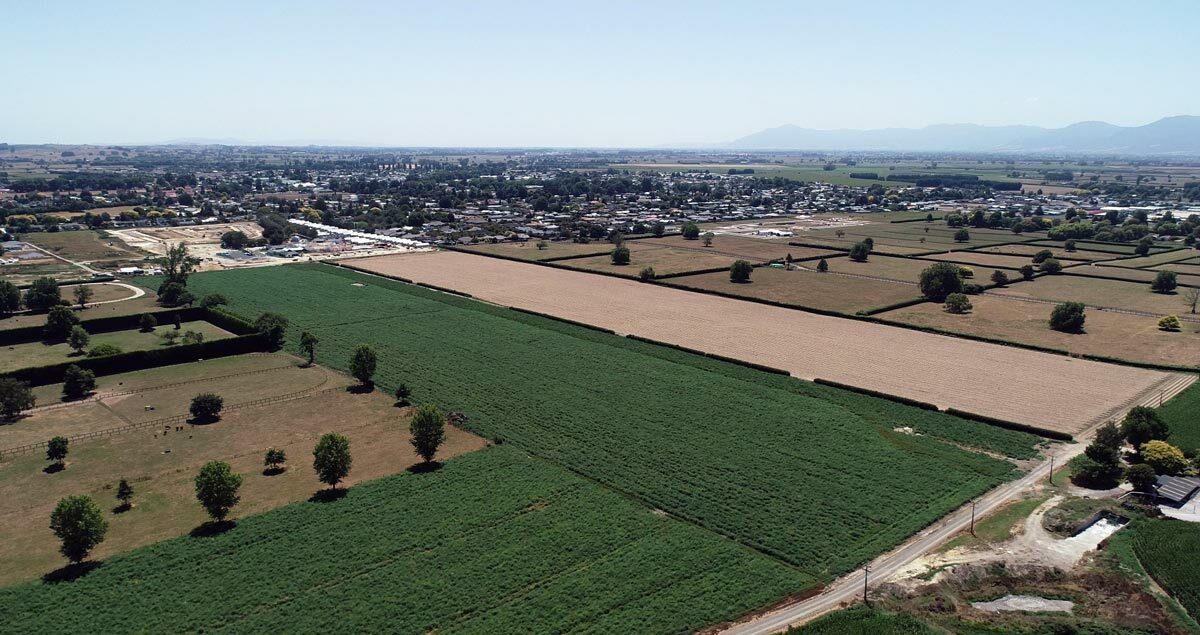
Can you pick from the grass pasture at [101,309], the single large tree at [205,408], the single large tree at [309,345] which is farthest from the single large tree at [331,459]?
the grass pasture at [101,309]

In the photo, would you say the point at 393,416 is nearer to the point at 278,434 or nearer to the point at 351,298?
the point at 278,434

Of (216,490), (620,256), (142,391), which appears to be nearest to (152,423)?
(142,391)

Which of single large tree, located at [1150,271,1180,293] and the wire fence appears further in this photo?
single large tree, located at [1150,271,1180,293]

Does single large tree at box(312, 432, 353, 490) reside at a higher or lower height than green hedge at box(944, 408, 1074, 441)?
higher

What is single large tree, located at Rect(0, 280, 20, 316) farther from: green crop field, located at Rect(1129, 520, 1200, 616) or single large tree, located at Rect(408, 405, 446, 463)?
green crop field, located at Rect(1129, 520, 1200, 616)

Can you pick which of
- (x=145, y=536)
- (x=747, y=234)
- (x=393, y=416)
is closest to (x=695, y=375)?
(x=393, y=416)

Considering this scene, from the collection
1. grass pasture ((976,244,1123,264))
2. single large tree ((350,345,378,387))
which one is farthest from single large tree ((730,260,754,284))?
single large tree ((350,345,378,387))

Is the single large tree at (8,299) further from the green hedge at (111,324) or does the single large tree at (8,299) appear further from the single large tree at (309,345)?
the single large tree at (309,345)

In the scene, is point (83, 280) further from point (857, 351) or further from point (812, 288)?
point (857, 351)
